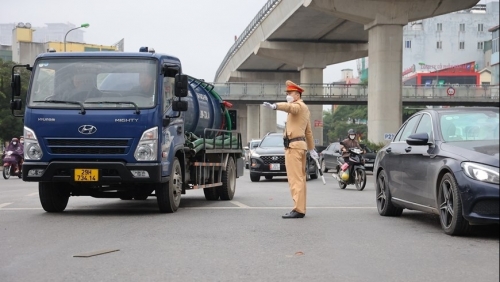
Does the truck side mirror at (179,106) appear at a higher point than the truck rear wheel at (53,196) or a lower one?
higher

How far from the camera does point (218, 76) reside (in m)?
106

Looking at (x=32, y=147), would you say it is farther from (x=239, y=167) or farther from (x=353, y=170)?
(x=353, y=170)

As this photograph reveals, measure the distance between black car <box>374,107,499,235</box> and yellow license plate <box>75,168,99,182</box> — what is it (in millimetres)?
4155

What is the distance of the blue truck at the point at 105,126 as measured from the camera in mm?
10883

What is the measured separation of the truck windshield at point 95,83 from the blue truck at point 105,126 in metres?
0.01

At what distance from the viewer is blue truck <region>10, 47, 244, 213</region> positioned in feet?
35.7

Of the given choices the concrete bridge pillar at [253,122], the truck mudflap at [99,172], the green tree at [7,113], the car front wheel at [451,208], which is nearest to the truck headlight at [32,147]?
the truck mudflap at [99,172]

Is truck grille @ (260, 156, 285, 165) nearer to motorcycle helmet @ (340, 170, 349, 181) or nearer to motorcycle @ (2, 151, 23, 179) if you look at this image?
motorcycle helmet @ (340, 170, 349, 181)

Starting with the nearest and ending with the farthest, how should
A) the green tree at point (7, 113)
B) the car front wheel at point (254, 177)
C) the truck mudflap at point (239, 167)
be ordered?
the truck mudflap at point (239, 167) → the car front wheel at point (254, 177) → the green tree at point (7, 113)

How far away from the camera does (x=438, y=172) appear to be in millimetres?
8422

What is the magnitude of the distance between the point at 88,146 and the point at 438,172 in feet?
16.6

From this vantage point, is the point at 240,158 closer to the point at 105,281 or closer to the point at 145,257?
the point at 145,257

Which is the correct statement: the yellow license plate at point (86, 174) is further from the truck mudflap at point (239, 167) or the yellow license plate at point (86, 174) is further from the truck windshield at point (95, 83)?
the truck mudflap at point (239, 167)

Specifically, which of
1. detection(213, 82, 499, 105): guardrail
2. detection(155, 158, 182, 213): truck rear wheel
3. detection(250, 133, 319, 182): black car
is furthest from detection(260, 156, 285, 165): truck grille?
detection(213, 82, 499, 105): guardrail
